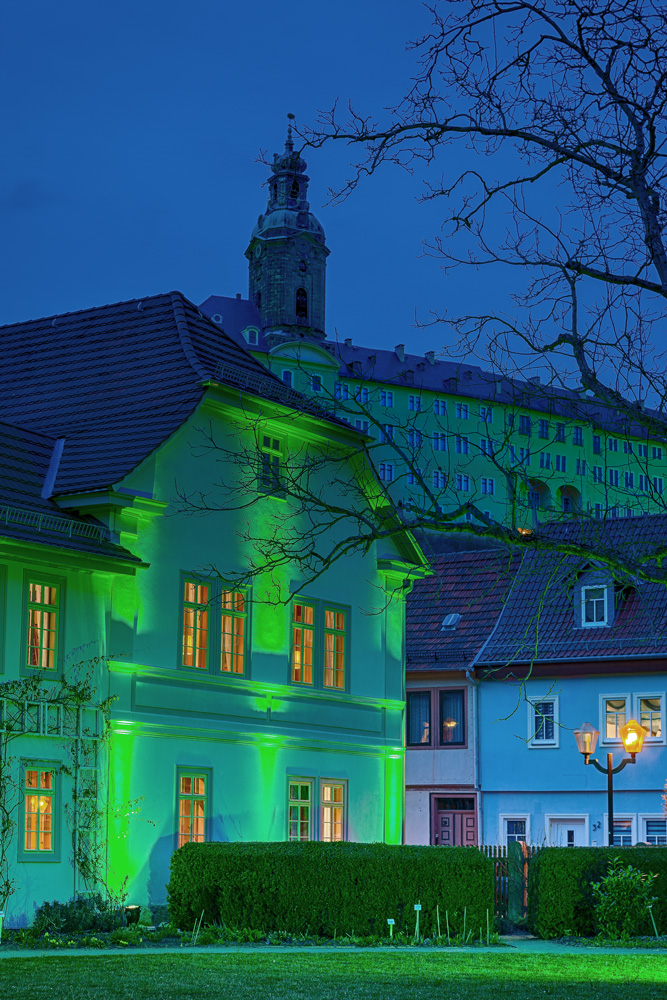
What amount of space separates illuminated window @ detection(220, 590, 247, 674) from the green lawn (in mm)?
7905

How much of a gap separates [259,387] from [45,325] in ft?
17.1

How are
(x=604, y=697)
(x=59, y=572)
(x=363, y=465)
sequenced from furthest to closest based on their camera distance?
1. (x=604, y=697)
2. (x=363, y=465)
3. (x=59, y=572)

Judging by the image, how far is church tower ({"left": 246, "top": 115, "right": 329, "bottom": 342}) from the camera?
124 metres

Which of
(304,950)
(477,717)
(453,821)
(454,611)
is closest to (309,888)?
(304,950)

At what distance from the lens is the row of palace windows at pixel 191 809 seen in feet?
66.7

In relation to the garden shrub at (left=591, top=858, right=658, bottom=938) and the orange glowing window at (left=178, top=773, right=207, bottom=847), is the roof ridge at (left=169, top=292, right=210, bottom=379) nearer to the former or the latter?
the orange glowing window at (left=178, top=773, right=207, bottom=847)

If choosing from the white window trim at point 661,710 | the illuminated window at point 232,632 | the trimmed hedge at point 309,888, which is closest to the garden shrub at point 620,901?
the trimmed hedge at point 309,888

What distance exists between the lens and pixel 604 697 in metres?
35.4

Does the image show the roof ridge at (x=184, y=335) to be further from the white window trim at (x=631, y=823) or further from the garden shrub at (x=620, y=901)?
the white window trim at (x=631, y=823)

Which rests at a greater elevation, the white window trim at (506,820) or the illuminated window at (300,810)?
the illuminated window at (300,810)

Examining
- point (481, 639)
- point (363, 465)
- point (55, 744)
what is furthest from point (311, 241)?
point (55, 744)

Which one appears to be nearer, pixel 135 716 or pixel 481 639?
pixel 135 716

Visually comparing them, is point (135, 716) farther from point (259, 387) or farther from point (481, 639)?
point (481, 639)

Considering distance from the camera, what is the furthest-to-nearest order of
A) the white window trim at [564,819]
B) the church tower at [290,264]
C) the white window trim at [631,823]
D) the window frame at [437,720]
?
the church tower at [290,264] → the window frame at [437,720] → the white window trim at [564,819] → the white window trim at [631,823]
